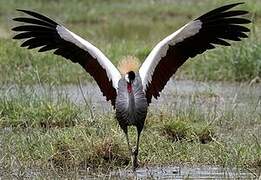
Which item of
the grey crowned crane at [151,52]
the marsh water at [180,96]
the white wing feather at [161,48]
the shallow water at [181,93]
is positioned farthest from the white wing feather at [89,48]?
the shallow water at [181,93]

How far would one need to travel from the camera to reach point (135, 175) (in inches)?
283

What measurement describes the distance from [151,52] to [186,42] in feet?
1.05

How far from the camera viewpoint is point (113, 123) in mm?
8719

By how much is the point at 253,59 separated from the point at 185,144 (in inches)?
163

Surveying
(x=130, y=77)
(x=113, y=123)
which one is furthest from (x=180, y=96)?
(x=130, y=77)

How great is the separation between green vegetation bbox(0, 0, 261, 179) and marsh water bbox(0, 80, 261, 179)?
39 mm

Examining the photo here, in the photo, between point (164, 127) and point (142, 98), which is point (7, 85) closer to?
point (164, 127)

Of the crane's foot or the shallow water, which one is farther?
the shallow water

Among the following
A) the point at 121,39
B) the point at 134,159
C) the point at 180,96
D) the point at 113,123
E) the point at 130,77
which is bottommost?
the point at 134,159

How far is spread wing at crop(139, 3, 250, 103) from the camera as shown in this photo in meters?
7.63

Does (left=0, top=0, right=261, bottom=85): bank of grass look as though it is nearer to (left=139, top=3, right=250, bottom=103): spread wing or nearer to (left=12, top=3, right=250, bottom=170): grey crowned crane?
(left=12, top=3, right=250, bottom=170): grey crowned crane

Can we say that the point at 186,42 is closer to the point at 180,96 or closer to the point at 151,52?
the point at 151,52

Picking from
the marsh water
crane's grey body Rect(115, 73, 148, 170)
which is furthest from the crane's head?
the marsh water

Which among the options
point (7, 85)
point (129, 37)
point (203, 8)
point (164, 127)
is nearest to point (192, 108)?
point (164, 127)
